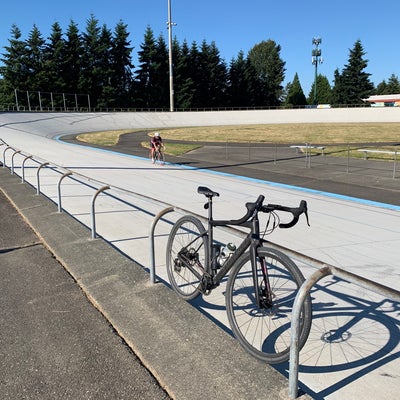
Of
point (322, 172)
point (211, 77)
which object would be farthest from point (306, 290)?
point (211, 77)

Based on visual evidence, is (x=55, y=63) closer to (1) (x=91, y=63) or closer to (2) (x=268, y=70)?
(1) (x=91, y=63)

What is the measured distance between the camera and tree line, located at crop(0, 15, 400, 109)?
258 feet

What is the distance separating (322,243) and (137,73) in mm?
92706

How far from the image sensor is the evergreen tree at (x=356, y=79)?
92.7 metres

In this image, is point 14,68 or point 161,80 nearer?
point 14,68

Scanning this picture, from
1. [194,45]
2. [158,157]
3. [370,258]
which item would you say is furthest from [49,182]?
[194,45]

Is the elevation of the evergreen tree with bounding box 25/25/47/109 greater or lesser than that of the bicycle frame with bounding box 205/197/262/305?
greater

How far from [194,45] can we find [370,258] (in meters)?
101

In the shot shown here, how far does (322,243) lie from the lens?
21.6 feet

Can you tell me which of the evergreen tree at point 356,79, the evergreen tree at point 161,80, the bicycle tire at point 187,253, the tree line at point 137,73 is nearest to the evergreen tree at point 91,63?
the tree line at point 137,73

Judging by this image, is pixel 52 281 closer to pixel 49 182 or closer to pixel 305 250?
pixel 305 250

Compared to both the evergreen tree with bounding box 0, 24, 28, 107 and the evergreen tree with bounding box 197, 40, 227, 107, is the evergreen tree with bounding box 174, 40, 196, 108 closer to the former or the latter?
the evergreen tree with bounding box 197, 40, 227, 107

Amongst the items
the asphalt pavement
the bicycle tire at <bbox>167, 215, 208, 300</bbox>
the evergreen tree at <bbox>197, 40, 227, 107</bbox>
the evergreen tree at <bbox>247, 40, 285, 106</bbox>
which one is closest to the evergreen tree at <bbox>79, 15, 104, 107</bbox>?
the evergreen tree at <bbox>197, 40, 227, 107</bbox>

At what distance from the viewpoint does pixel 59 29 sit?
82438 millimetres
